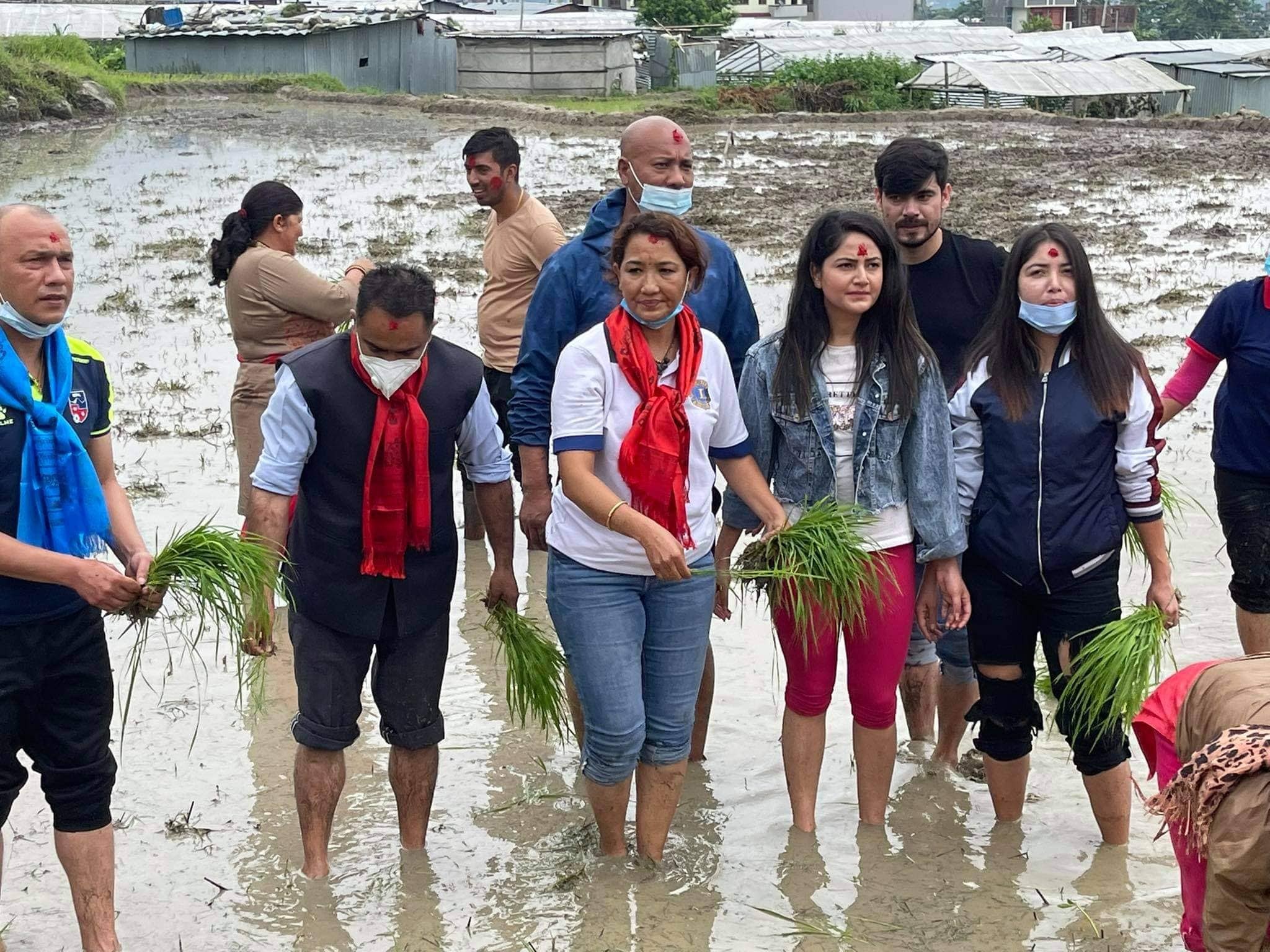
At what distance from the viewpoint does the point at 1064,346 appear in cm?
426

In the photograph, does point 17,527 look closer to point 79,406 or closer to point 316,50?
point 79,406

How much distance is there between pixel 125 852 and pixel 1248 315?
421cm

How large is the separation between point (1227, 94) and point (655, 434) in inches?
1568

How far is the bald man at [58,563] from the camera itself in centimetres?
358

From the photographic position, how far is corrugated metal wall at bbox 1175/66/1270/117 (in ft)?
127

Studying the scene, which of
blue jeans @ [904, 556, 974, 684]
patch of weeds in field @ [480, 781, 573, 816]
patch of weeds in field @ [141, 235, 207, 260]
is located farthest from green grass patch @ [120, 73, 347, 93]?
blue jeans @ [904, 556, 974, 684]

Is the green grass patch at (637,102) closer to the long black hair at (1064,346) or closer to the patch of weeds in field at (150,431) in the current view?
the patch of weeds in field at (150,431)

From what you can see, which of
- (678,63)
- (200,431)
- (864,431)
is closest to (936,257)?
(864,431)

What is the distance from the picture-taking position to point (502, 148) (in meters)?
6.59

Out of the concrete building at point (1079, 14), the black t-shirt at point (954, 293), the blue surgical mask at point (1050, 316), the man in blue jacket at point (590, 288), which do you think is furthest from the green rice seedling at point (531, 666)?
the concrete building at point (1079, 14)

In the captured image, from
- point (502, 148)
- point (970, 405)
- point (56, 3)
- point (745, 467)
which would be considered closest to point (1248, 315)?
point (970, 405)

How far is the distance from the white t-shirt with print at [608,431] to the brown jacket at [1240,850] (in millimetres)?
1636

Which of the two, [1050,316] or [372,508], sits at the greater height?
[1050,316]

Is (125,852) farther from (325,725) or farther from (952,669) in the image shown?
(952,669)
